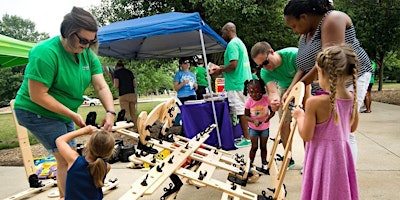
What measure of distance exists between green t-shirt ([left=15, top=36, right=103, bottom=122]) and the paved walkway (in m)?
1.40

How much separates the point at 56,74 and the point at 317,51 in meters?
1.92

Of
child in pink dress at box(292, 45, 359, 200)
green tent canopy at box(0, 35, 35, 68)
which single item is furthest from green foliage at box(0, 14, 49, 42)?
child in pink dress at box(292, 45, 359, 200)

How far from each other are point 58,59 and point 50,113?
0.43 meters

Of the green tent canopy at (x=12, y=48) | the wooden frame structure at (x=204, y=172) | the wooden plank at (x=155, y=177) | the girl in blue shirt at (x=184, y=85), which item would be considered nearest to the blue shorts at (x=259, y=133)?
the wooden frame structure at (x=204, y=172)

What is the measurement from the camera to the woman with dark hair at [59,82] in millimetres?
2258

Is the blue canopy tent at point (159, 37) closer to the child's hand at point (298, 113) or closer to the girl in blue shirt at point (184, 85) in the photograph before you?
the girl in blue shirt at point (184, 85)

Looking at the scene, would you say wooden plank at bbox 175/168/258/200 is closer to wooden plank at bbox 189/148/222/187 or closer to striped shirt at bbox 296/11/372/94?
wooden plank at bbox 189/148/222/187

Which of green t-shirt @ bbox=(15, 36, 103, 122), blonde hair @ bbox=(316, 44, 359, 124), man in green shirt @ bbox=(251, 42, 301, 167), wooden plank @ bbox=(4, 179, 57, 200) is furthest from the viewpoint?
wooden plank @ bbox=(4, 179, 57, 200)

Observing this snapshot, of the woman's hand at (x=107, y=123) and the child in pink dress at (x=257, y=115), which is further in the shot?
the child in pink dress at (x=257, y=115)

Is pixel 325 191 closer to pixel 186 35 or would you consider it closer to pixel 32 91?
pixel 32 91

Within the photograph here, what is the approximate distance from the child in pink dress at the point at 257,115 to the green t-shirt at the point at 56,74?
199 centimetres

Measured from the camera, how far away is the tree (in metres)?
12.3

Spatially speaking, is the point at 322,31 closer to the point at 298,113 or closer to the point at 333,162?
the point at 298,113

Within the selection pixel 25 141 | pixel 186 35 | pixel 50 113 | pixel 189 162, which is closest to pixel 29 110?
pixel 50 113
